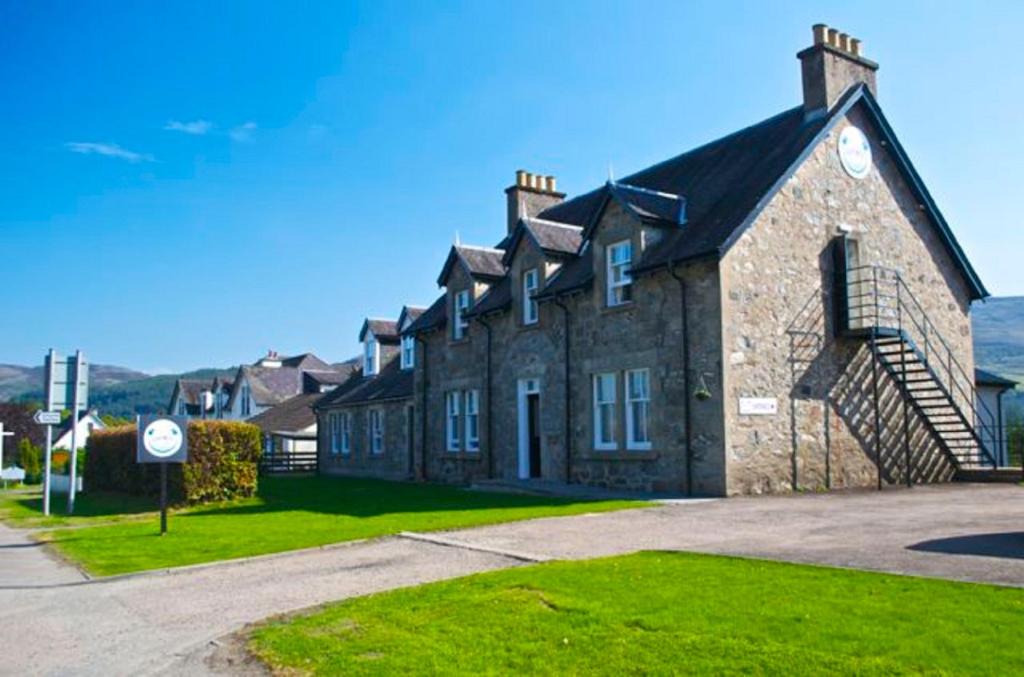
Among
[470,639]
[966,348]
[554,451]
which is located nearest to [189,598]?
[470,639]

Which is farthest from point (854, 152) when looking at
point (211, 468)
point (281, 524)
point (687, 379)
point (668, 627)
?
point (668, 627)

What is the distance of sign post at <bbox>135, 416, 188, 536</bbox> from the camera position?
16344mm

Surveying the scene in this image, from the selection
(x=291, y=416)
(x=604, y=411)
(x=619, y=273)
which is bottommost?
(x=604, y=411)

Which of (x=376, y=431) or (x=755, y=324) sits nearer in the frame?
(x=755, y=324)

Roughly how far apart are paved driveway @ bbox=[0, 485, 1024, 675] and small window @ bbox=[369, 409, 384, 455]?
1922 cm

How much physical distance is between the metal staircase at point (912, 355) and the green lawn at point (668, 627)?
13.9m

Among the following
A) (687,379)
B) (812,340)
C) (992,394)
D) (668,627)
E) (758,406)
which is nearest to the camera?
(668,627)

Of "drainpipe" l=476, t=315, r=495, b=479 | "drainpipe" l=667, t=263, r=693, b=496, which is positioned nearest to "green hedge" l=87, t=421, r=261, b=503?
"drainpipe" l=476, t=315, r=495, b=479

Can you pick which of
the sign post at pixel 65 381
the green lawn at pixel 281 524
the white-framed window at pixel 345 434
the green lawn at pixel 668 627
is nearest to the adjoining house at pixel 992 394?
the green lawn at pixel 281 524

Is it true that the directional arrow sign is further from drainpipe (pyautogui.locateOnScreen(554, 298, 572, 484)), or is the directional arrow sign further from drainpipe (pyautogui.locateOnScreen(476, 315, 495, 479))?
drainpipe (pyautogui.locateOnScreen(554, 298, 572, 484))

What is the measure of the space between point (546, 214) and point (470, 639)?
2726 cm

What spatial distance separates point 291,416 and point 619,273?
33.7 m

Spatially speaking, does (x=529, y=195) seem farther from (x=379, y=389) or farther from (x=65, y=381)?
(x=65, y=381)

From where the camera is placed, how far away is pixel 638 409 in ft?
71.3
